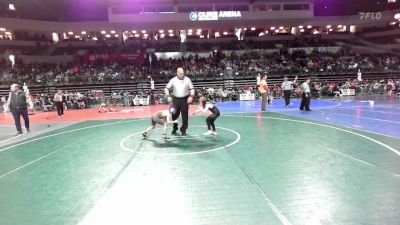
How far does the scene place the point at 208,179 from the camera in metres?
5.34

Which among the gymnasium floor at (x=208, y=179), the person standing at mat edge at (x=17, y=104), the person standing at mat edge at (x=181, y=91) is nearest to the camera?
the gymnasium floor at (x=208, y=179)

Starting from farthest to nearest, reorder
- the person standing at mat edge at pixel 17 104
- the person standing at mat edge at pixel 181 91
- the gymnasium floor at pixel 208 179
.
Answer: the person standing at mat edge at pixel 17 104 → the person standing at mat edge at pixel 181 91 → the gymnasium floor at pixel 208 179

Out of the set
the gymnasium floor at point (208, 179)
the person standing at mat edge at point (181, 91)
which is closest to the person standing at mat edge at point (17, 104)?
the gymnasium floor at point (208, 179)

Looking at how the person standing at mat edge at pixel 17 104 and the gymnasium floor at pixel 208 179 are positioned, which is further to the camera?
the person standing at mat edge at pixel 17 104

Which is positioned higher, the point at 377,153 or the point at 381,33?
the point at 381,33

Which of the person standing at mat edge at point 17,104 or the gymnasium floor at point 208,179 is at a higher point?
the person standing at mat edge at point 17,104

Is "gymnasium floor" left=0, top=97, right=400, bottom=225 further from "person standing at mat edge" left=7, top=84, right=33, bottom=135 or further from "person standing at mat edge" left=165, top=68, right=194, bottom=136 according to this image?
"person standing at mat edge" left=7, top=84, right=33, bottom=135

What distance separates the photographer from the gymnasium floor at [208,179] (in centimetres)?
402

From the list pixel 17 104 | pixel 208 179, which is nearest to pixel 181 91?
pixel 208 179

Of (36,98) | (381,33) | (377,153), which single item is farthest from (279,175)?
(381,33)

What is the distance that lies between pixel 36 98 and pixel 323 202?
945 inches

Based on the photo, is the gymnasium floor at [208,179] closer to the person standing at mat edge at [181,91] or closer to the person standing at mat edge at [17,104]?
the person standing at mat edge at [181,91]

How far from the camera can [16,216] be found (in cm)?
415

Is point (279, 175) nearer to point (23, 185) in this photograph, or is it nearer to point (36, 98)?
point (23, 185)
